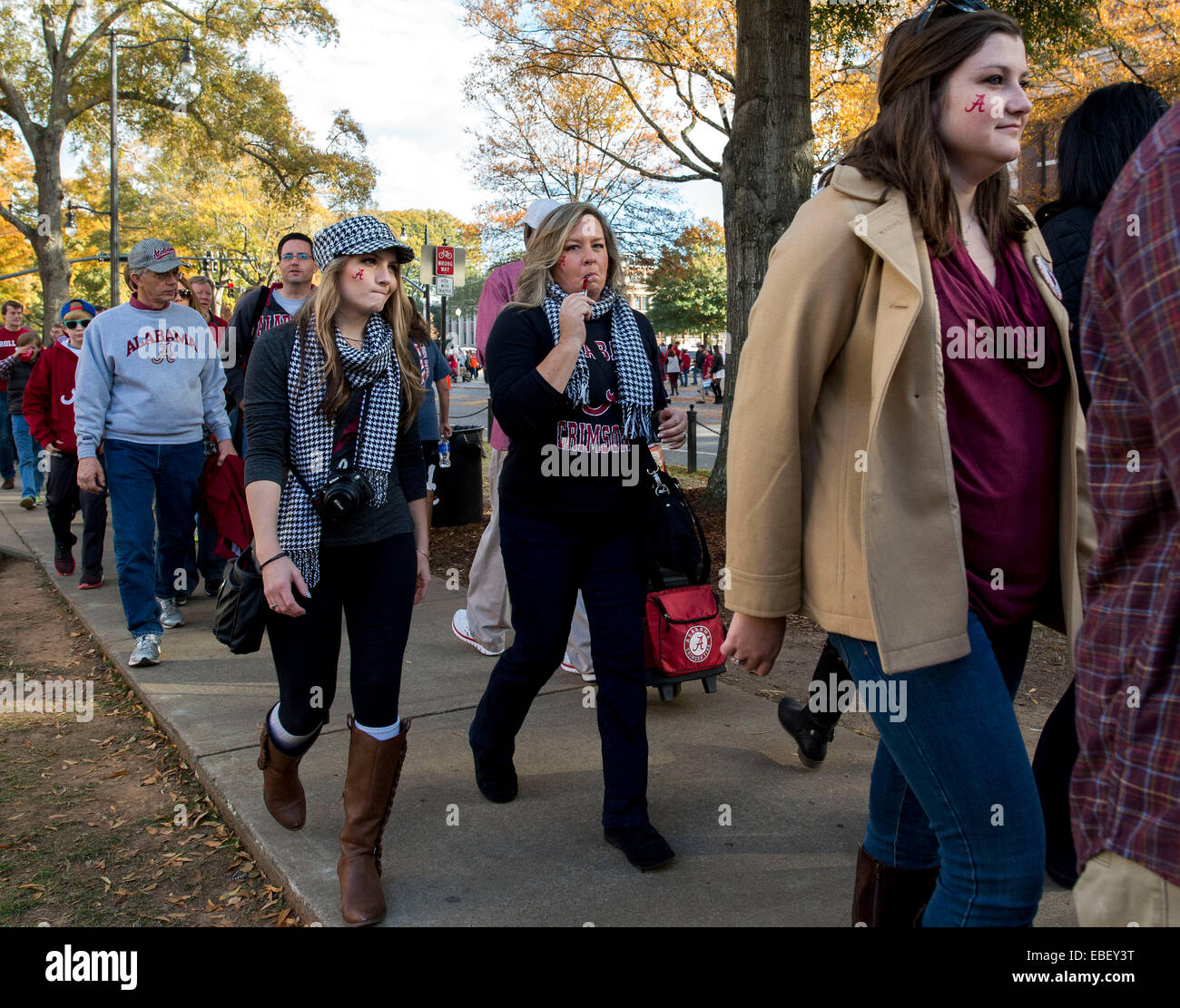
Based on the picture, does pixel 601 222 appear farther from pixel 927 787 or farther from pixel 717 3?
pixel 717 3

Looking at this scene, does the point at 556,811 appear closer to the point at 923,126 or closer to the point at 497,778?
the point at 497,778

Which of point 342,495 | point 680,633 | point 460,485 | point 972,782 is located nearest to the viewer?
point 972,782

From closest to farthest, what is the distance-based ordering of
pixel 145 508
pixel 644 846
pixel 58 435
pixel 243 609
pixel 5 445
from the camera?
pixel 243 609 < pixel 644 846 < pixel 145 508 < pixel 58 435 < pixel 5 445

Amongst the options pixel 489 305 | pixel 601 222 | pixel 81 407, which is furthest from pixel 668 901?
pixel 81 407

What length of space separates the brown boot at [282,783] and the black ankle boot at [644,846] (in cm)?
102

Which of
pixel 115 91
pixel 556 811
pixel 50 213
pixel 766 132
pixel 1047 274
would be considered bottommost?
pixel 556 811

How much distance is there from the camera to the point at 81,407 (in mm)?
5605

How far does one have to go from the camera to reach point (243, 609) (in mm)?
3090

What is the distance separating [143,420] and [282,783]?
3011 mm

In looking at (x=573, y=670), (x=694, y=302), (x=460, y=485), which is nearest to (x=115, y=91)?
(x=460, y=485)

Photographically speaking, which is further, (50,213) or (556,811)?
(50,213)

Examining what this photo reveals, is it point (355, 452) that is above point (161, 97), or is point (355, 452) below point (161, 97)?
below

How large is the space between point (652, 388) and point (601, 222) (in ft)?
2.01

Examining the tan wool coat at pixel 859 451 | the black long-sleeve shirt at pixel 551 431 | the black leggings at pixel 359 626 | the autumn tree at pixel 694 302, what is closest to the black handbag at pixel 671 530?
the black long-sleeve shirt at pixel 551 431
